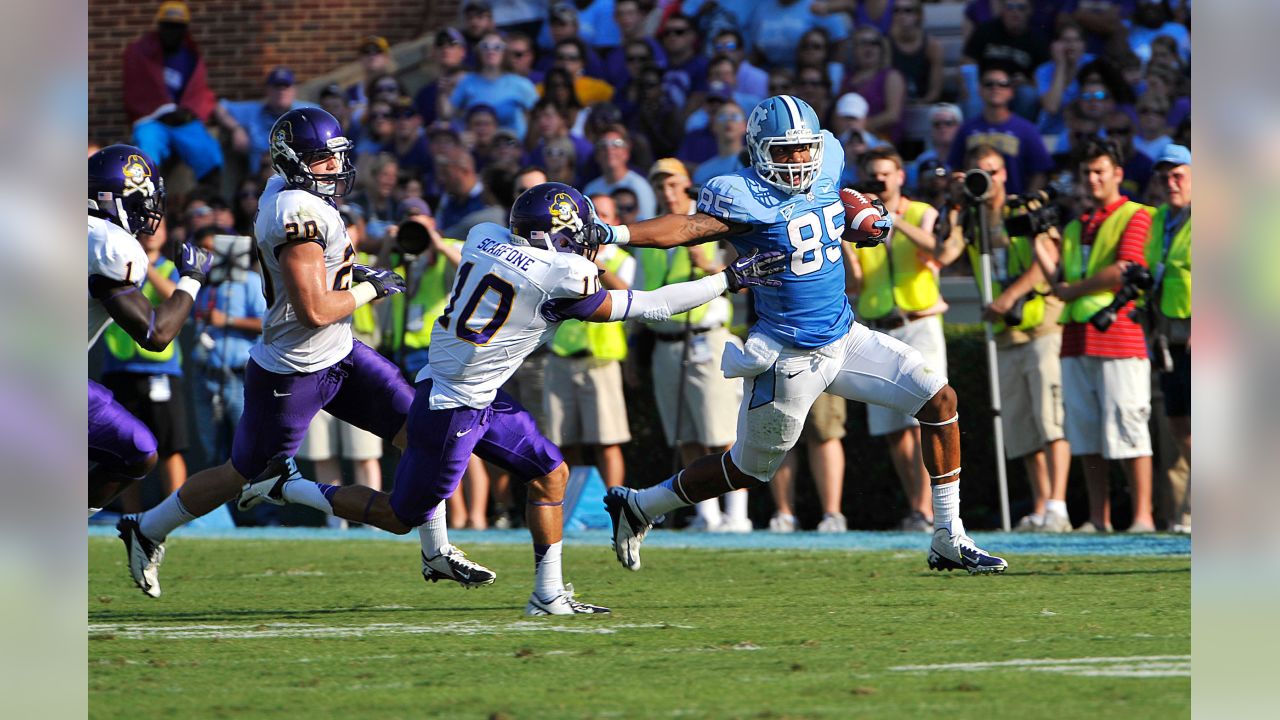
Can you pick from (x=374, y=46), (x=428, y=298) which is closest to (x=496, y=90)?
(x=374, y=46)

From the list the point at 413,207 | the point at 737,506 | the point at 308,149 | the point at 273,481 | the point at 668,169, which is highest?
the point at 668,169

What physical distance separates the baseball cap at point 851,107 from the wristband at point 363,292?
5520 millimetres

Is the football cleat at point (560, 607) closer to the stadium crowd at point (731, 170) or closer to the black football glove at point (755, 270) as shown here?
the black football glove at point (755, 270)

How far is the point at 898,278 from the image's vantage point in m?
9.78

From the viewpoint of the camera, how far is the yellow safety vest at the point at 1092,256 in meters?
9.31

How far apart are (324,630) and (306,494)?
687 millimetres

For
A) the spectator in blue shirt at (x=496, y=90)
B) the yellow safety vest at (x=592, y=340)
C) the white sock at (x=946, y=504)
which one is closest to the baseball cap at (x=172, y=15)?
the spectator in blue shirt at (x=496, y=90)

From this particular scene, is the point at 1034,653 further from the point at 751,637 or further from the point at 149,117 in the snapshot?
the point at 149,117

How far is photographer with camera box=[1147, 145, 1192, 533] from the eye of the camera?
9023 millimetres

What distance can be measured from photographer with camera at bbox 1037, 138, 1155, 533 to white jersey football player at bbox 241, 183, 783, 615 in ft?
11.4

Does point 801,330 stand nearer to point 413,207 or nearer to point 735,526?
point 735,526

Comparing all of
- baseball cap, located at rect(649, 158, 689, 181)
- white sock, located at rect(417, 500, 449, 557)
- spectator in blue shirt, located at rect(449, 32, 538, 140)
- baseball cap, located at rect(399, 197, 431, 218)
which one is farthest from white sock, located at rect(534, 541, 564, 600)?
spectator in blue shirt, located at rect(449, 32, 538, 140)

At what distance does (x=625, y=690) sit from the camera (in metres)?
4.77

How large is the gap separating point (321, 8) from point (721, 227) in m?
10.9
